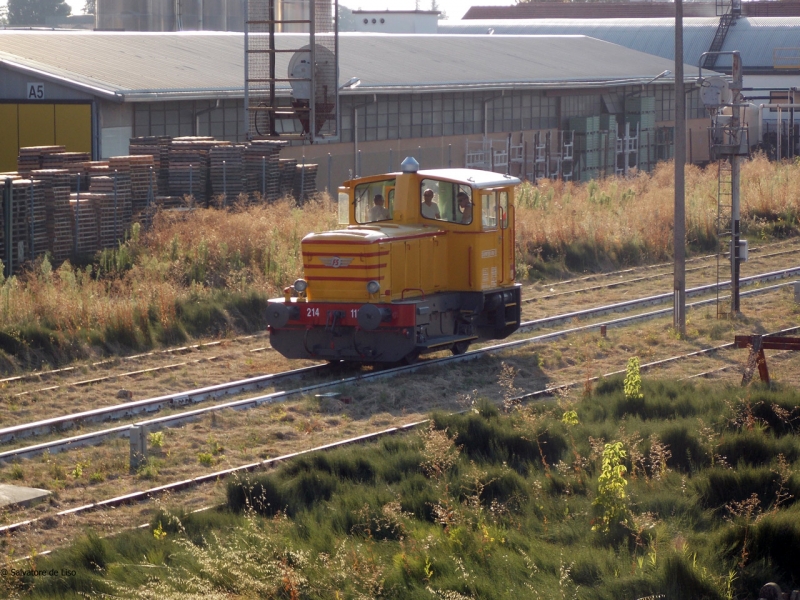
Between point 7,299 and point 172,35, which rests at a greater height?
point 172,35

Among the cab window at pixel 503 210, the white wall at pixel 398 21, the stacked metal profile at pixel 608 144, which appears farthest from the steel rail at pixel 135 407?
the white wall at pixel 398 21

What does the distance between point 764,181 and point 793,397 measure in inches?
975

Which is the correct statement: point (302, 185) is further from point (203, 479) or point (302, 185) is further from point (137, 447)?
point (203, 479)

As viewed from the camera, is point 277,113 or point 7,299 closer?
point 7,299

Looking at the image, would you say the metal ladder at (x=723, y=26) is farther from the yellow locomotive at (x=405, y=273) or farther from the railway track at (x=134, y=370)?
the yellow locomotive at (x=405, y=273)

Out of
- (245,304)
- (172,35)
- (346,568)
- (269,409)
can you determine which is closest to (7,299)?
(245,304)

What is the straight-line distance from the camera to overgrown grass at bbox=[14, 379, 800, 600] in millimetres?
7320

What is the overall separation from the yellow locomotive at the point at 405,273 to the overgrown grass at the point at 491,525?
11.7 feet

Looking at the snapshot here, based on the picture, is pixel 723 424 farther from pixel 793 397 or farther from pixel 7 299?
pixel 7 299

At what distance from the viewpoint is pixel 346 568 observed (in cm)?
753

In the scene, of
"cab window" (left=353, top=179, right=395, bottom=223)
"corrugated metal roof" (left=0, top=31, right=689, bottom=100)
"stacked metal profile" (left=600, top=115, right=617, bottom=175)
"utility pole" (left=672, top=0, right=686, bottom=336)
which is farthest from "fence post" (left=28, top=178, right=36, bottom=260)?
"stacked metal profile" (left=600, top=115, right=617, bottom=175)

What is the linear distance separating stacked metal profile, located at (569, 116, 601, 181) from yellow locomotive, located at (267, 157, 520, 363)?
32370 millimetres

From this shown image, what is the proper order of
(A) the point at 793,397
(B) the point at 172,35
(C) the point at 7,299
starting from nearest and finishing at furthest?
(A) the point at 793,397
(C) the point at 7,299
(B) the point at 172,35

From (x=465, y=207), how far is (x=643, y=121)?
37990 millimetres
